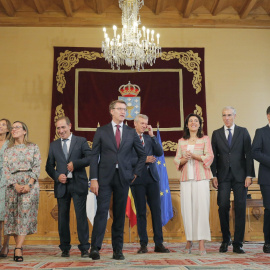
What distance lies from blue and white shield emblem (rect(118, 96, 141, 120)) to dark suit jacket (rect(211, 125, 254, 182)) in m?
2.97

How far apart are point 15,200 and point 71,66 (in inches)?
161

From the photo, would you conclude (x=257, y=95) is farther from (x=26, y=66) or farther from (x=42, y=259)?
(x=42, y=259)

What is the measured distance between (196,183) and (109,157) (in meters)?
1.13

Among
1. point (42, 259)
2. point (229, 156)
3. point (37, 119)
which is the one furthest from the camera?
point (37, 119)

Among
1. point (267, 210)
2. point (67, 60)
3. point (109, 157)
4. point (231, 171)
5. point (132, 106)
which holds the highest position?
point (67, 60)

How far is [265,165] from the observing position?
16.0 ft

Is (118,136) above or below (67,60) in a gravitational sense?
below

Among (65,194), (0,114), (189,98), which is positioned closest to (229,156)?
(65,194)

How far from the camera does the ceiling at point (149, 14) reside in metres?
8.11

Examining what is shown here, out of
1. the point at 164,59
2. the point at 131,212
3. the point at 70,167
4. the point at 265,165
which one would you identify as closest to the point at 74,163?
the point at 70,167

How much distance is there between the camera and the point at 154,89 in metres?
7.99

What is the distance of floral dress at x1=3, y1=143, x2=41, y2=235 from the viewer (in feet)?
14.4

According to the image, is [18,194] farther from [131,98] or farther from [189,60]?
[189,60]

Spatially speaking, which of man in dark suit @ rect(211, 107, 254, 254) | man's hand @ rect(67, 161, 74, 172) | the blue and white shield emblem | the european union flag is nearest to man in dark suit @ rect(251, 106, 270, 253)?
man in dark suit @ rect(211, 107, 254, 254)
